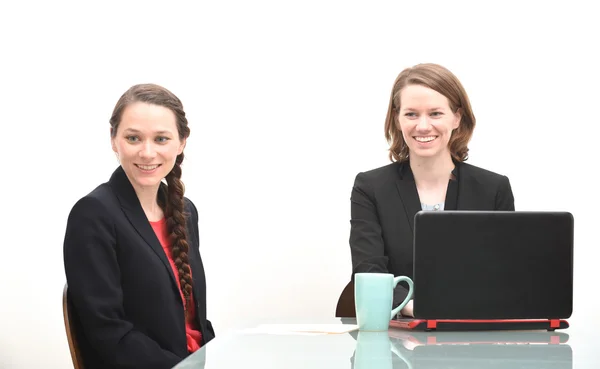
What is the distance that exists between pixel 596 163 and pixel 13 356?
267 centimetres

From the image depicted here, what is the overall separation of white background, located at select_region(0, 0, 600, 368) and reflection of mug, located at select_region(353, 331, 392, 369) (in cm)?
182

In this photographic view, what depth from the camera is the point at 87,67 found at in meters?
3.48

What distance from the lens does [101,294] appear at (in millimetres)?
1838

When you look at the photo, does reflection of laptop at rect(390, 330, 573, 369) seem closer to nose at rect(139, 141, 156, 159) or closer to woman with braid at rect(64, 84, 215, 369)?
woman with braid at rect(64, 84, 215, 369)

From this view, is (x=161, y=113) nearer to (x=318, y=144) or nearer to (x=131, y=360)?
(x=131, y=360)

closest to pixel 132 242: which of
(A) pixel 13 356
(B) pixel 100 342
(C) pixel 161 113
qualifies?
(B) pixel 100 342

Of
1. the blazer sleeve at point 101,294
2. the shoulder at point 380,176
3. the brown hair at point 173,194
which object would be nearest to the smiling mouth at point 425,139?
the shoulder at point 380,176

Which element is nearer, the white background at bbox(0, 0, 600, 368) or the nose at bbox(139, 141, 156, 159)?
the nose at bbox(139, 141, 156, 159)

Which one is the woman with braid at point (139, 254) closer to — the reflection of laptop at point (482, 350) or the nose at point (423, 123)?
the reflection of laptop at point (482, 350)

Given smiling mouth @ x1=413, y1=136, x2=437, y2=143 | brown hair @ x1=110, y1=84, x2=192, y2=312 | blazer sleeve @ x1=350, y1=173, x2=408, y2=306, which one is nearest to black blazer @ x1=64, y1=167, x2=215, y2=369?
brown hair @ x1=110, y1=84, x2=192, y2=312

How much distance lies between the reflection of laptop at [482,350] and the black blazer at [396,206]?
0.74 metres

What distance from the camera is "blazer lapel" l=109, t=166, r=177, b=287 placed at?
2010mm

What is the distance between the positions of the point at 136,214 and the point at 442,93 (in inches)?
42.5

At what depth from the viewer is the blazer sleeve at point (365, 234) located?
2.42 m
